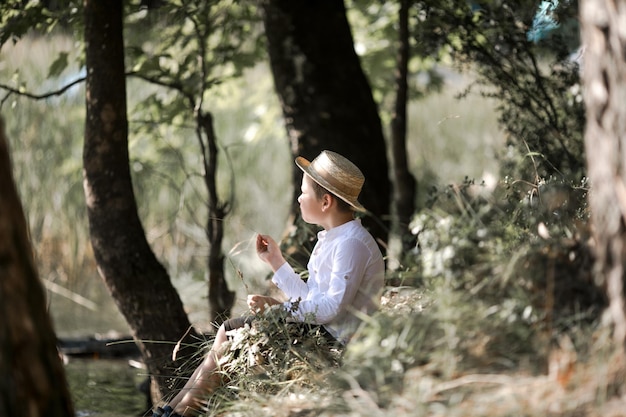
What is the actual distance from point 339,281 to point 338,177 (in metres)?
0.62

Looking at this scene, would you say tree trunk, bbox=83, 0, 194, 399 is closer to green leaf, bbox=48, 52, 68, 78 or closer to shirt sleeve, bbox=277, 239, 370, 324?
green leaf, bbox=48, 52, 68, 78

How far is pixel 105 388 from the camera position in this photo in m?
7.46

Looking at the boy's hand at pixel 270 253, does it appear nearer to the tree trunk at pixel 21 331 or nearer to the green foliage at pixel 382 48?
the tree trunk at pixel 21 331

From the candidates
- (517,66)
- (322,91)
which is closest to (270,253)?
(322,91)

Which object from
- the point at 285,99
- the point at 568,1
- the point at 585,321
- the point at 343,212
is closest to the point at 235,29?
the point at 285,99

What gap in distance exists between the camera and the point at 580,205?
499 cm

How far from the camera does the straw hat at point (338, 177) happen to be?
16.1ft

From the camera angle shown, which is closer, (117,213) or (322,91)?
(117,213)

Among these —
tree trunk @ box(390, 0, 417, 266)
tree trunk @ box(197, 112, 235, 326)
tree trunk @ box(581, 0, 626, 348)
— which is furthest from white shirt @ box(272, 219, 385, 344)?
tree trunk @ box(390, 0, 417, 266)

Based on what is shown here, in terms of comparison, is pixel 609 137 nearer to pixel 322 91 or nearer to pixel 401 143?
pixel 322 91

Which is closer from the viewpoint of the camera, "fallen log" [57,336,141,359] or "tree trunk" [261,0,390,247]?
"tree trunk" [261,0,390,247]

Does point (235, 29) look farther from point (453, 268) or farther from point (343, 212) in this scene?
point (453, 268)

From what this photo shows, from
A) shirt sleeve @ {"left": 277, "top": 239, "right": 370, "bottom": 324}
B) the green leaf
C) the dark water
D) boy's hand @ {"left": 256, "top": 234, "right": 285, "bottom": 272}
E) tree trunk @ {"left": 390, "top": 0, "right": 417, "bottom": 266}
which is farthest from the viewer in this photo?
tree trunk @ {"left": 390, "top": 0, "right": 417, "bottom": 266}

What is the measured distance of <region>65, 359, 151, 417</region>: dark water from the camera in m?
6.73
